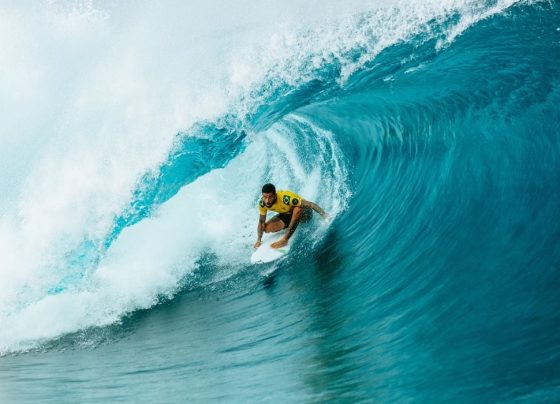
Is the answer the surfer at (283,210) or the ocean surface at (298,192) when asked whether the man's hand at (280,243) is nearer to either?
the surfer at (283,210)

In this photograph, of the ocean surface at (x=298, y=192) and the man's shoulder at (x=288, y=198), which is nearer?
the ocean surface at (x=298, y=192)

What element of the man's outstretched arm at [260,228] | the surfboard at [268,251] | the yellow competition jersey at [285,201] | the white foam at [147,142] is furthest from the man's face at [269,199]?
the white foam at [147,142]

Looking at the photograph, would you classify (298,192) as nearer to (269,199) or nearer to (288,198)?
(288,198)

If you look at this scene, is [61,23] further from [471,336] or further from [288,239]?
[471,336]

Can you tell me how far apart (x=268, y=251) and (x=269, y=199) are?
785 mm

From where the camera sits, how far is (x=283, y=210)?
824cm

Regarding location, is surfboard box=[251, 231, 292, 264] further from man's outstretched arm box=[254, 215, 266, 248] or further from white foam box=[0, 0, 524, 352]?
white foam box=[0, 0, 524, 352]

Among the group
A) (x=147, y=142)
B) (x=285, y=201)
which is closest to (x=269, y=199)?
(x=285, y=201)

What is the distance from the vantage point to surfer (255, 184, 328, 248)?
790 centimetres

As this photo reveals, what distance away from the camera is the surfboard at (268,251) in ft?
26.8

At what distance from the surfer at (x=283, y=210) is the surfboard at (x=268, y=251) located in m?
0.06

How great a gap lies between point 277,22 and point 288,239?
5.53 meters

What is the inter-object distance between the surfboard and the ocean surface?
3.9 inches

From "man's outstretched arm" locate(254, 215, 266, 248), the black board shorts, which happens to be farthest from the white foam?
the black board shorts
